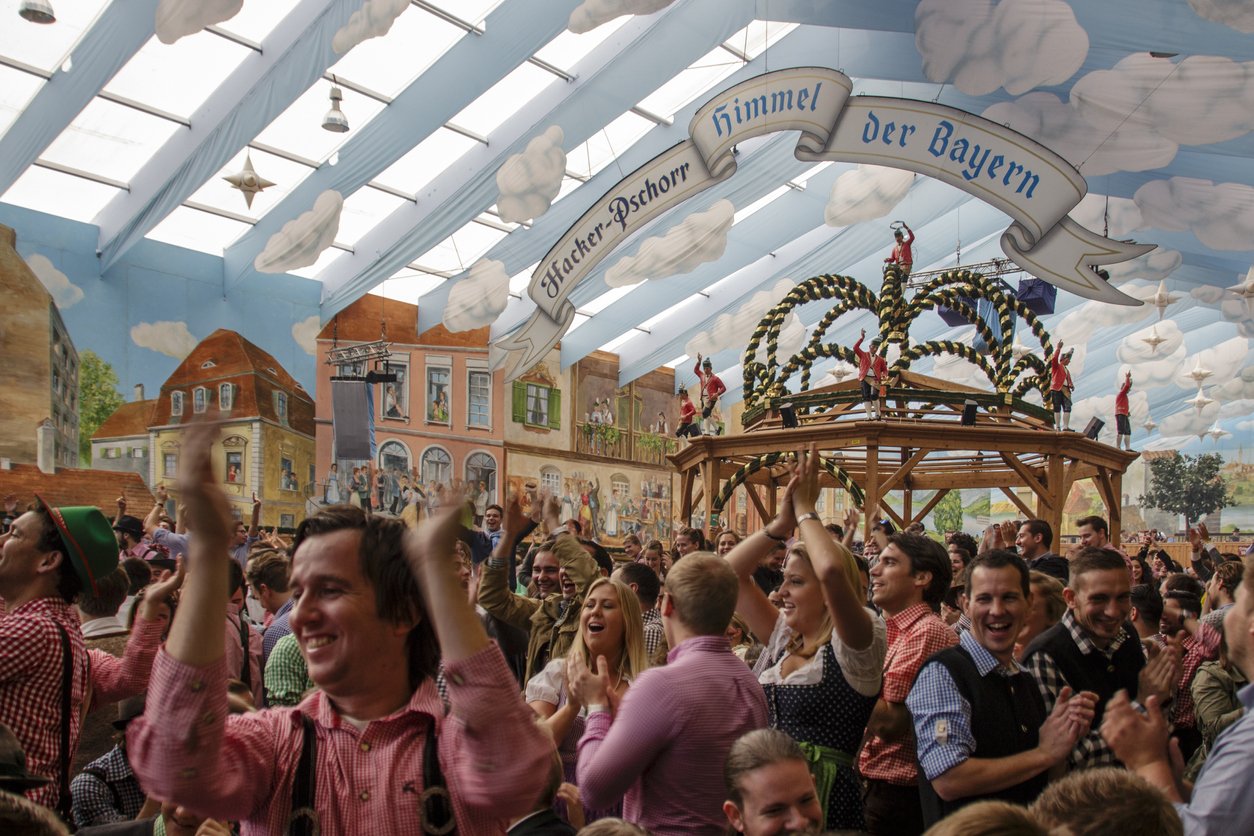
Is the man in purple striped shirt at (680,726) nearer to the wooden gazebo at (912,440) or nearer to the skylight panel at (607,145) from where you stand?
the wooden gazebo at (912,440)

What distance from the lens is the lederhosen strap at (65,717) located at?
9.07 feet

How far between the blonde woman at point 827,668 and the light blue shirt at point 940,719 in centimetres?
19

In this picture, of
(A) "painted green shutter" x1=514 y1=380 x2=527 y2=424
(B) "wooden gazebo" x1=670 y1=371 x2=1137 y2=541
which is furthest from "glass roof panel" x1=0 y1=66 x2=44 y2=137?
(A) "painted green shutter" x1=514 y1=380 x2=527 y2=424

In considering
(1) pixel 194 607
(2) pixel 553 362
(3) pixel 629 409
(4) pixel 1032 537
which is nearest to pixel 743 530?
(3) pixel 629 409

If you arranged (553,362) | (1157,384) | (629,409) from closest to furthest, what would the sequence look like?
(553,362) < (629,409) < (1157,384)

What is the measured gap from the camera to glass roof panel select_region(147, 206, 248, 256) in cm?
1558

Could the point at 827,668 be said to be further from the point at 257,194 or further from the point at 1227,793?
the point at 257,194

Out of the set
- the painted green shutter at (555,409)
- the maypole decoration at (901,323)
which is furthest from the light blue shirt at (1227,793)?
the painted green shutter at (555,409)

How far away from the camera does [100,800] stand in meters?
3.17

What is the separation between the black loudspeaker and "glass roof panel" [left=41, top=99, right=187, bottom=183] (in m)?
9.90

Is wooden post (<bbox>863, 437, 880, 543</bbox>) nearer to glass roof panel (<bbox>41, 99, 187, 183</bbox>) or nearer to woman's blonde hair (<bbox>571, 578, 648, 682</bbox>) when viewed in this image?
woman's blonde hair (<bbox>571, 578, 648, 682</bbox>)

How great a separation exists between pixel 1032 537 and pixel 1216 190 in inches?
337

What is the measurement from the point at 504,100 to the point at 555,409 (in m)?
8.72

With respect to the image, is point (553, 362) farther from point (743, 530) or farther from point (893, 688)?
point (893, 688)
